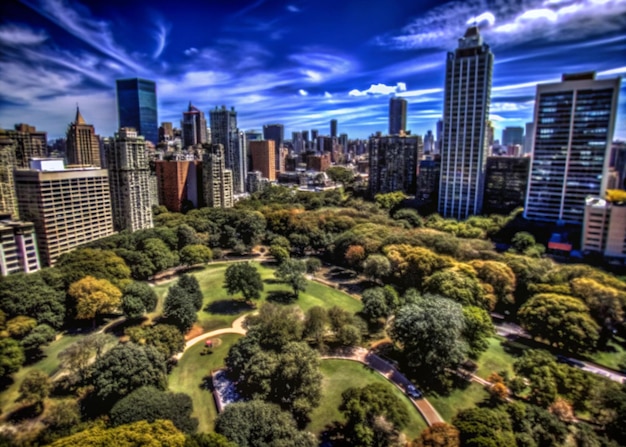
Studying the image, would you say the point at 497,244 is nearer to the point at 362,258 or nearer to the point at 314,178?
the point at 362,258

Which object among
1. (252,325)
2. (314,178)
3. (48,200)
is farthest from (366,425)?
(314,178)

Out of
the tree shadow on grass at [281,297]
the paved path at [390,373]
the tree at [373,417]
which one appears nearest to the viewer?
the tree at [373,417]

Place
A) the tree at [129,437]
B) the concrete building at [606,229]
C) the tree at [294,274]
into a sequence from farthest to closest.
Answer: the tree at [294,274] → the concrete building at [606,229] → the tree at [129,437]

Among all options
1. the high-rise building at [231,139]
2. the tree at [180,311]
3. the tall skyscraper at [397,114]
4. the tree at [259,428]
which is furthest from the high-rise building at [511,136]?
the tree at [259,428]

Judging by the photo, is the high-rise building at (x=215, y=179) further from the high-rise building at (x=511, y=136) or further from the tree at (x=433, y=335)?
the high-rise building at (x=511, y=136)

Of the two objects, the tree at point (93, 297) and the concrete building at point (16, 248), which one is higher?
the concrete building at point (16, 248)

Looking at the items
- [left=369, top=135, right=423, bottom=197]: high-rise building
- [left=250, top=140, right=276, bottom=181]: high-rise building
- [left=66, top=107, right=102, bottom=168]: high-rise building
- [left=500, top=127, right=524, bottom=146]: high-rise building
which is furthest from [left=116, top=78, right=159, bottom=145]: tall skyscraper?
[left=500, top=127, right=524, bottom=146]: high-rise building
